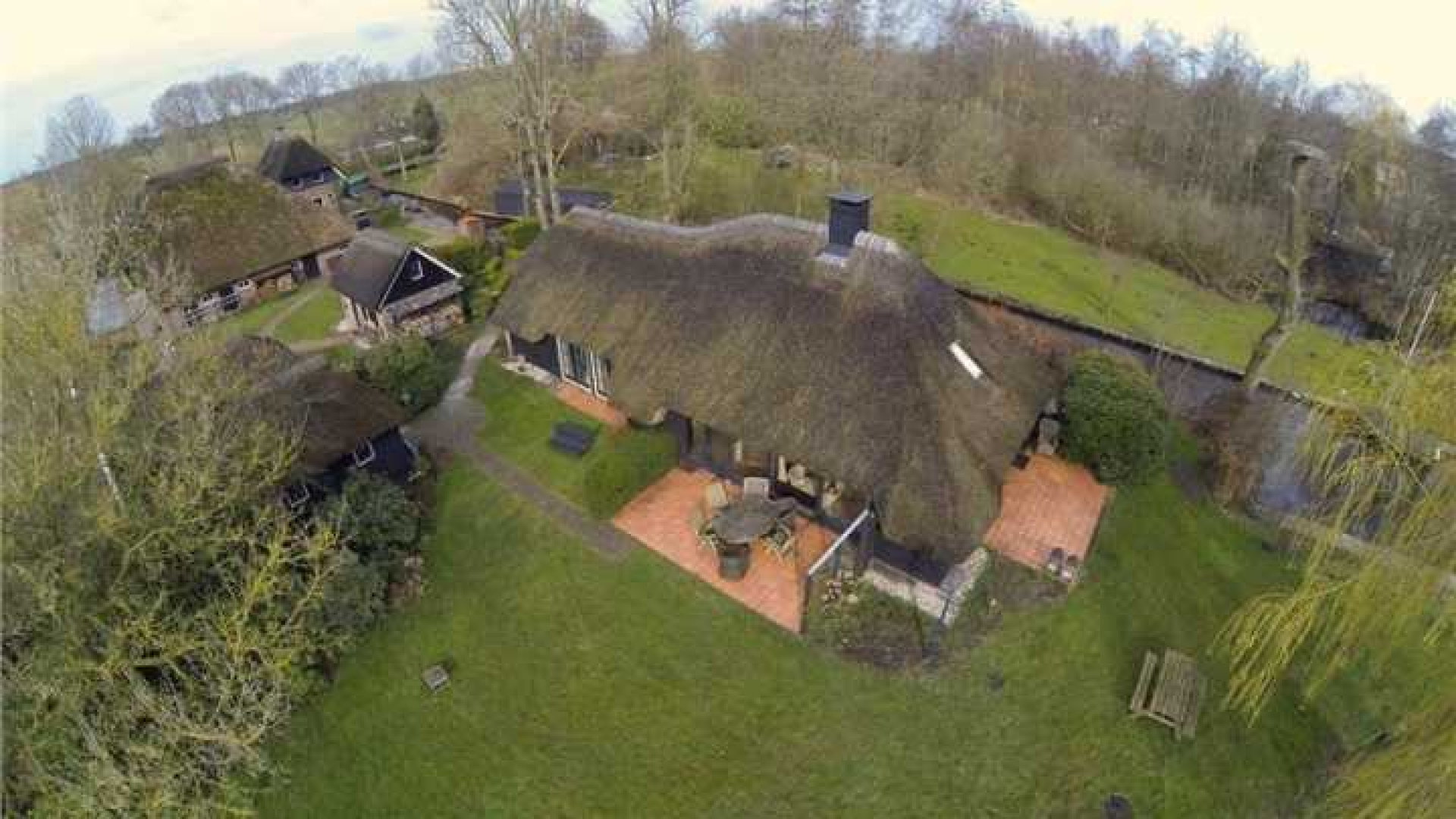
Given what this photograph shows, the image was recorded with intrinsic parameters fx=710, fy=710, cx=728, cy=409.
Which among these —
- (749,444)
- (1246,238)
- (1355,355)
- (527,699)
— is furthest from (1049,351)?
(1246,238)

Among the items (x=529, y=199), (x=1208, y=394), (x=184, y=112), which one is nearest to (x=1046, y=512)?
(x=1208, y=394)

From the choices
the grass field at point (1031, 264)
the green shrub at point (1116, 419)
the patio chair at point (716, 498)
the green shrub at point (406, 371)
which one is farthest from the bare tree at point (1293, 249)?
the green shrub at point (406, 371)

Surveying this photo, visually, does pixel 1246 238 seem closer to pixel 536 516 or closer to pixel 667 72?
pixel 667 72

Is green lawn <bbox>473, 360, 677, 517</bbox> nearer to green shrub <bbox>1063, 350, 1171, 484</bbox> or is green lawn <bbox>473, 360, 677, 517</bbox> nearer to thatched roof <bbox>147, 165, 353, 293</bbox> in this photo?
green shrub <bbox>1063, 350, 1171, 484</bbox>

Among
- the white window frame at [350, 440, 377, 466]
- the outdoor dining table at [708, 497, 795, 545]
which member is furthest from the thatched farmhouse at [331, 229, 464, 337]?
the outdoor dining table at [708, 497, 795, 545]

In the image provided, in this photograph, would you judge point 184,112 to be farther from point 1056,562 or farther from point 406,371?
point 1056,562

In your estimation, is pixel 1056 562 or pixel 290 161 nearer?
pixel 1056 562
